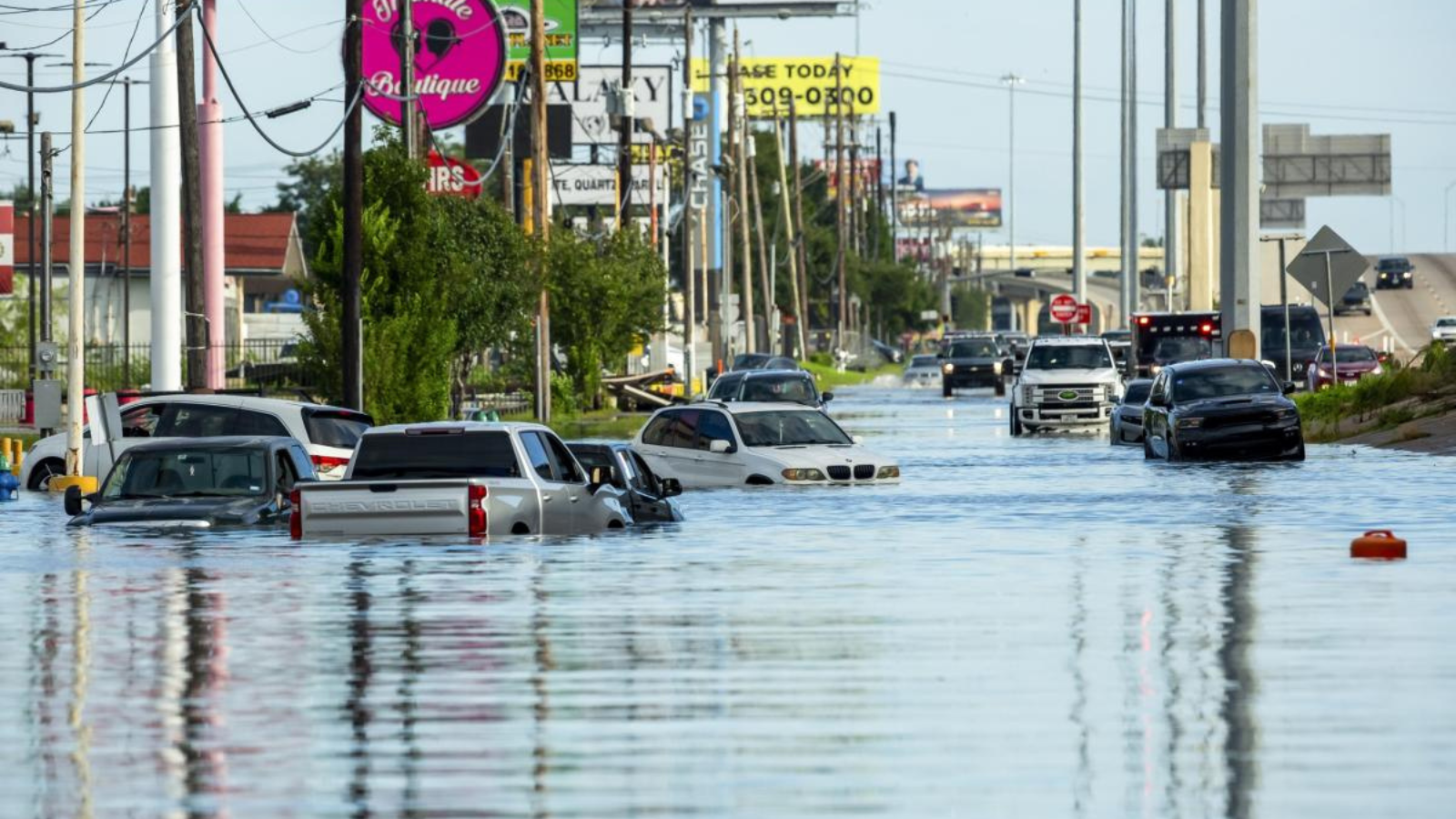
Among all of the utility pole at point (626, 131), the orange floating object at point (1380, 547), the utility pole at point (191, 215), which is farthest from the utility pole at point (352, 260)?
the utility pole at point (626, 131)

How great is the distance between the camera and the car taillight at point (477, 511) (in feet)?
74.4

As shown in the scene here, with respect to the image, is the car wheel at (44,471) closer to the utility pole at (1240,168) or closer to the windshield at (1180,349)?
the utility pole at (1240,168)

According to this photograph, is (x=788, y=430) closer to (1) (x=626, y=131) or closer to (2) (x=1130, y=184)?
(1) (x=626, y=131)

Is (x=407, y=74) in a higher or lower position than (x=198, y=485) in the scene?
higher

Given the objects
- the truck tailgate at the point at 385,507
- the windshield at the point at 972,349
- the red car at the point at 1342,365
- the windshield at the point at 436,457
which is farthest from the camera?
the windshield at the point at 972,349

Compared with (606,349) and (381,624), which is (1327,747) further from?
(606,349)

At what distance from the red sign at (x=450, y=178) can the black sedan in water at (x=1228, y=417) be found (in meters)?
21.2

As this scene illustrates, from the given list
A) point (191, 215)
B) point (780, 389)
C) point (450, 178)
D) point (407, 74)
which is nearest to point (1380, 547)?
point (191, 215)

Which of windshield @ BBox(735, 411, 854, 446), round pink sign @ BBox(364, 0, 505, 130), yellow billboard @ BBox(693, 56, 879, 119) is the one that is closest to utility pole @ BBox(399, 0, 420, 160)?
windshield @ BBox(735, 411, 854, 446)

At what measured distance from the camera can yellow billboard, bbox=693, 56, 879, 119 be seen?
19338cm

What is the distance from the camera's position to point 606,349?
70.3m

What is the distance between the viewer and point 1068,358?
191ft

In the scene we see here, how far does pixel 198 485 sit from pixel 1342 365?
51.8m

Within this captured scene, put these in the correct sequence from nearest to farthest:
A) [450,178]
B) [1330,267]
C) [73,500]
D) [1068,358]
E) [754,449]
Answer: [73,500] → [754,449] → [1330,267] → [1068,358] → [450,178]
